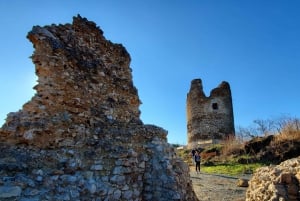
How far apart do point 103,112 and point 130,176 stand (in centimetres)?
124

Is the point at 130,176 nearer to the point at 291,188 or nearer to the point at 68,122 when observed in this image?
the point at 68,122

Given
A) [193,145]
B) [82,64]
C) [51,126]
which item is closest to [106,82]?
[82,64]

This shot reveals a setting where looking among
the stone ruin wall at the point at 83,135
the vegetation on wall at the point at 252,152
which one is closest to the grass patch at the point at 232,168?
the vegetation on wall at the point at 252,152

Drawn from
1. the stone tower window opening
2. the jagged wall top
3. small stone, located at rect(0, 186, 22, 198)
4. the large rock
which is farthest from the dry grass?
small stone, located at rect(0, 186, 22, 198)

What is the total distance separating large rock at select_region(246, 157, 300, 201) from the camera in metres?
5.36

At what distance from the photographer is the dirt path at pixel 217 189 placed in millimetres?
9062

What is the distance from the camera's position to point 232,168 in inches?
637

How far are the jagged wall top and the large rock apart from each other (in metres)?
2.75


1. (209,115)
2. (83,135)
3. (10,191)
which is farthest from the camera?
(209,115)

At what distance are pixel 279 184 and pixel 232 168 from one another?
1095 centimetres

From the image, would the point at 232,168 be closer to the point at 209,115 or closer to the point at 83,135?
the point at 209,115

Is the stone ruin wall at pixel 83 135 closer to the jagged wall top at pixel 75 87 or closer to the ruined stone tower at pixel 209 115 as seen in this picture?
the jagged wall top at pixel 75 87

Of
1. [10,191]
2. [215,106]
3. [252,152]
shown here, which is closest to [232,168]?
[252,152]

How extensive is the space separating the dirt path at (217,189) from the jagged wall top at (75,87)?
4392mm
